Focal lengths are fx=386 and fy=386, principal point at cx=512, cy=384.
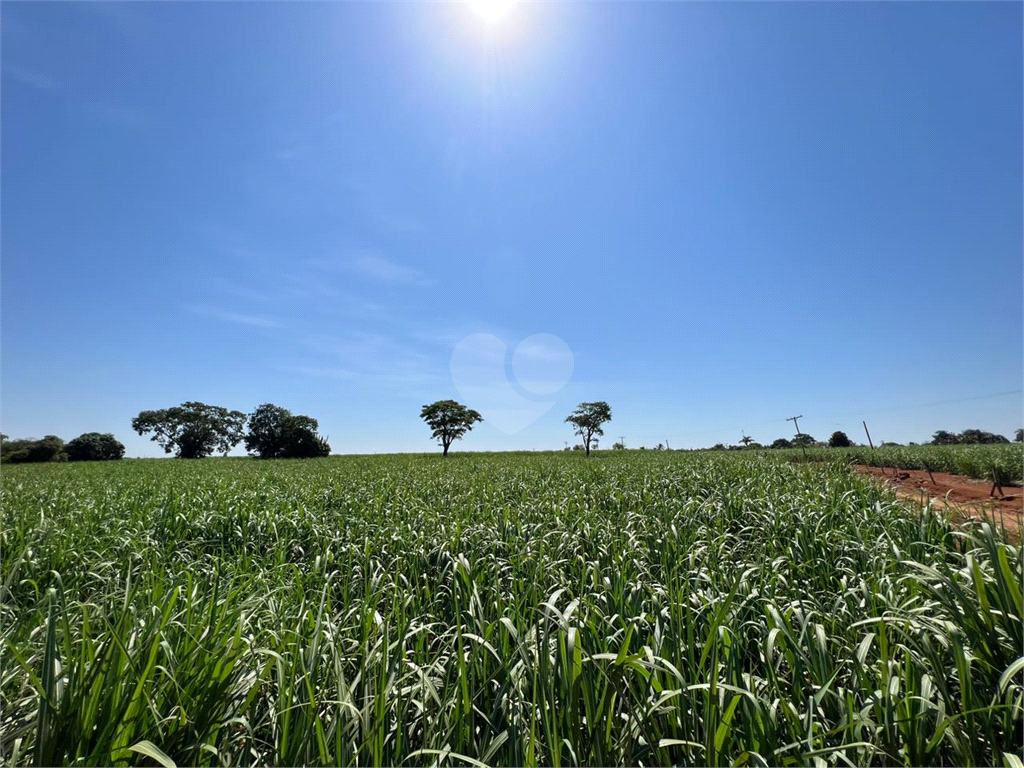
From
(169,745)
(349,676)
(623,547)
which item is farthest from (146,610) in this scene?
(623,547)

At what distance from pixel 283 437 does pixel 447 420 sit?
25730 mm

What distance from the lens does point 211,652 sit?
234 centimetres

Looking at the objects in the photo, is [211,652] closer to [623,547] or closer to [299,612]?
[299,612]

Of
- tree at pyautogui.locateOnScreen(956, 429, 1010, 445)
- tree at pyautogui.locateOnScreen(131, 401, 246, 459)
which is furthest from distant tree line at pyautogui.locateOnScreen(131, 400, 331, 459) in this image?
tree at pyautogui.locateOnScreen(956, 429, 1010, 445)

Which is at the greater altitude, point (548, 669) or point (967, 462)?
point (967, 462)

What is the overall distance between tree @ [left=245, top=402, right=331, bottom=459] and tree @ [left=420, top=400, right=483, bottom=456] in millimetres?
16590

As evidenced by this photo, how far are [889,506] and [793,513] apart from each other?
1.35 m

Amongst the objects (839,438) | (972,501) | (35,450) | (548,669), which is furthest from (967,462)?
(35,450)

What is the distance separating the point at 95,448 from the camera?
6047 cm

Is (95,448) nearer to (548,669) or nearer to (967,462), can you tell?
(548,669)

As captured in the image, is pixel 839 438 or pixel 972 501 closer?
pixel 972 501

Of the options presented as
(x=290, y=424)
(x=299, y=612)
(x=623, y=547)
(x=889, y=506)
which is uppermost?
(x=290, y=424)

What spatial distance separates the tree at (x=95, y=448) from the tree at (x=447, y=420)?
47.3 meters

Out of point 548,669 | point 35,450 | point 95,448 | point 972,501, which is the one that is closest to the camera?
point 548,669
